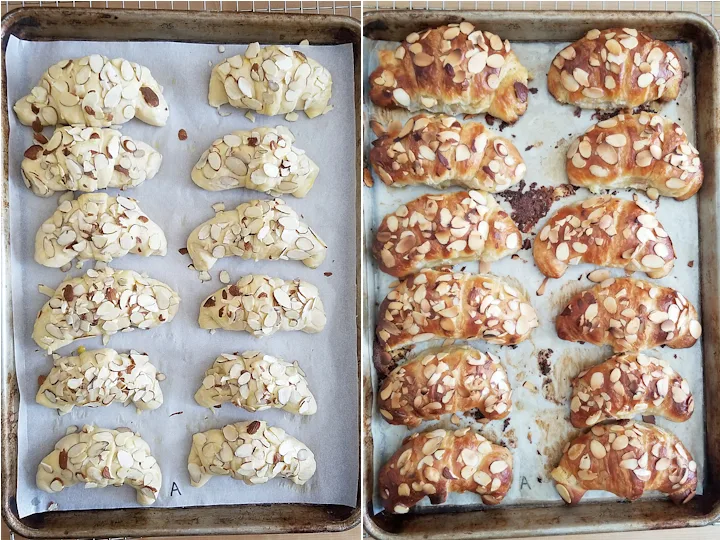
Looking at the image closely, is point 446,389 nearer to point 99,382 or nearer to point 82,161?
point 99,382

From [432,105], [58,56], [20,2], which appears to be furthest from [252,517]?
[20,2]

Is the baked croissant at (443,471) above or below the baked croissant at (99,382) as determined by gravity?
below

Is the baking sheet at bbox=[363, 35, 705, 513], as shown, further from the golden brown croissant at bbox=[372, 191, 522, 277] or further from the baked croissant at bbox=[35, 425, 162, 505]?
the baked croissant at bbox=[35, 425, 162, 505]

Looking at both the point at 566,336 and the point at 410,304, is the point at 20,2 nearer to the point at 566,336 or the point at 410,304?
the point at 410,304

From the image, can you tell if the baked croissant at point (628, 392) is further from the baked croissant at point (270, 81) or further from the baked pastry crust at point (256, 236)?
the baked croissant at point (270, 81)

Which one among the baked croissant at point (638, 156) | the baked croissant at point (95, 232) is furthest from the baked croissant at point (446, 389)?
the baked croissant at point (95, 232)

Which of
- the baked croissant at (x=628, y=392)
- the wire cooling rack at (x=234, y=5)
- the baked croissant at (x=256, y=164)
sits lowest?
the baked croissant at (x=628, y=392)
